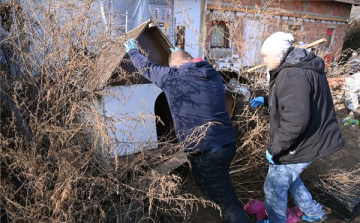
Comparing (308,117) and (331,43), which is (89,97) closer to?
(308,117)

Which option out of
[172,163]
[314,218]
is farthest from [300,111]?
[314,218]

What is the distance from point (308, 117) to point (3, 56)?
2.37 m

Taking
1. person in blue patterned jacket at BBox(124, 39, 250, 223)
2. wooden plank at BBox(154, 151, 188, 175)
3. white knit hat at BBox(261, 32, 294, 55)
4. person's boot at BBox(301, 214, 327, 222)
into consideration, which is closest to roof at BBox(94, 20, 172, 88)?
person in blue patterned jacket at BBox(124, 39, 250, 223)

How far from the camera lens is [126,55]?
270cm

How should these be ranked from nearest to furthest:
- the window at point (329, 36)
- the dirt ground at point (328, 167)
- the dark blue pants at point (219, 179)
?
the dark blue pants at point (219, 179), the dirt ground at point (328, 167), the window at point (329, 36)

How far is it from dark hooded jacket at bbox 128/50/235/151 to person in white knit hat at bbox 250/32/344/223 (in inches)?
19.0

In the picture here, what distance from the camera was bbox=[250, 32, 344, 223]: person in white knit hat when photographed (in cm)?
211

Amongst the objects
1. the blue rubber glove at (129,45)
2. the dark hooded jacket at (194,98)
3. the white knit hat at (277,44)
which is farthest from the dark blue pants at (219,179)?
the blue rubber glove at (129,45)

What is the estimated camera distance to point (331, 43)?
44.7ft

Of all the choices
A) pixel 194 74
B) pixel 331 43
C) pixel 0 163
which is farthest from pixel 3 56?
pixel 331 43

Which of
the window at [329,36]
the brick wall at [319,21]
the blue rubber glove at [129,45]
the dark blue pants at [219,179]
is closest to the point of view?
the dark blue pants at [219,179]

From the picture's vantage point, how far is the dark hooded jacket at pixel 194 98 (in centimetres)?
227

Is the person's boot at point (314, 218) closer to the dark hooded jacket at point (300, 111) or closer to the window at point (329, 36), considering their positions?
the dark hooded jacket at point (300, 111)

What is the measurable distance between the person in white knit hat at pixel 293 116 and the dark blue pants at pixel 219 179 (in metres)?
0.36
